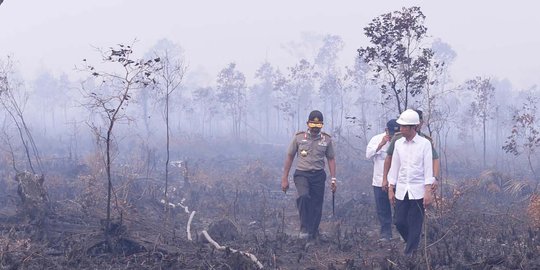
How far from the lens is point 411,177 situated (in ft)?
19.3

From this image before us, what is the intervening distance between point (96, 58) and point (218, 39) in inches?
1816

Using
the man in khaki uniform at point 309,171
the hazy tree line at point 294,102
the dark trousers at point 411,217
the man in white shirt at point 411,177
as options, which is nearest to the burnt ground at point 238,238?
the dark trousers at point 411,217


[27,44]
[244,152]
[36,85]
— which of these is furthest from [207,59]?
[244,152]

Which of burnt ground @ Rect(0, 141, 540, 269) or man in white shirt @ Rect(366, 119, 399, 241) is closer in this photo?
burnt ground @ Rect(0, 141, 540, 269)

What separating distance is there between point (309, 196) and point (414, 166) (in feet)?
6.32

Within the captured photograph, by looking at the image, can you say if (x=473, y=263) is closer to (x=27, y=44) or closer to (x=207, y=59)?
(x=207, y=59)

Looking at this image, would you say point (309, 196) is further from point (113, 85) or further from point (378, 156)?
point (113, 85)

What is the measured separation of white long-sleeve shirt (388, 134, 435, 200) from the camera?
5.81 meters

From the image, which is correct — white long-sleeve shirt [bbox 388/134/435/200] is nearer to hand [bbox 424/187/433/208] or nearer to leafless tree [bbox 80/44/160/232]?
hand [bbox 424/187/433/208]

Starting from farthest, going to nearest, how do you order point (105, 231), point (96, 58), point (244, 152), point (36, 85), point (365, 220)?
point (96, 58), point (36, 85), point (244, 152), point (365, 220), point (105, 231)

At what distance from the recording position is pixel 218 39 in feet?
591

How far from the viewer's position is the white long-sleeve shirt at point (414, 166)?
5.81m

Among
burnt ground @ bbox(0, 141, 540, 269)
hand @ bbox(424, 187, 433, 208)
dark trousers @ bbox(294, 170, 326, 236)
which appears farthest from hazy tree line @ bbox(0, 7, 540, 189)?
hand @ bbox(424, 187, 433, 208)

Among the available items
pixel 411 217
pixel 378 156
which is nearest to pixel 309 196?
pixel 378 156
